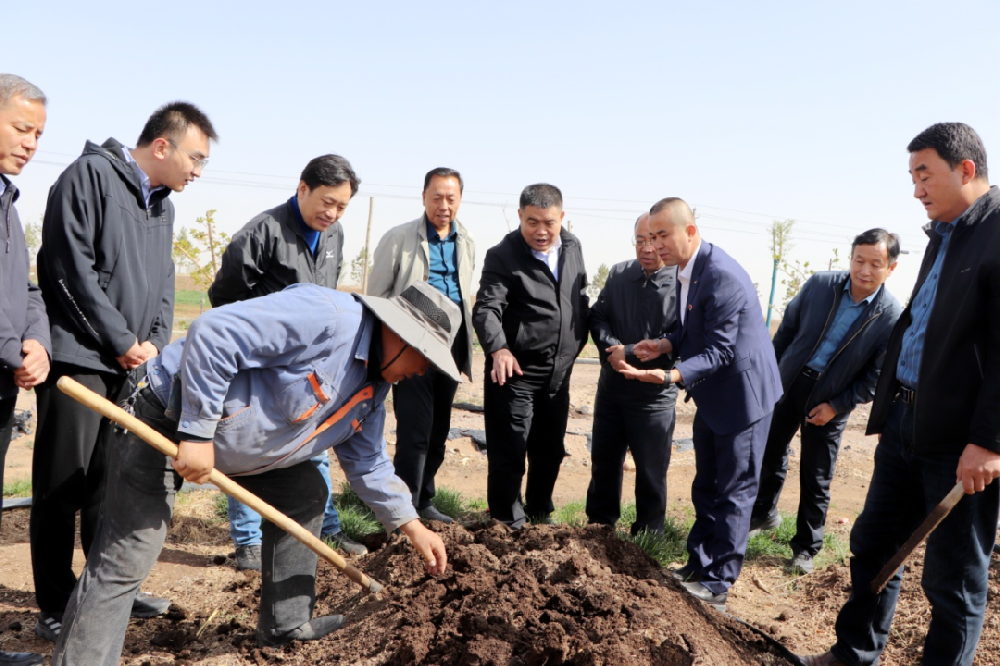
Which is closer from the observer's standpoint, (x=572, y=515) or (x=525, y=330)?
(x=525, y=330)

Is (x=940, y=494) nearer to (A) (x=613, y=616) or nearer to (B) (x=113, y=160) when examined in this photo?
(A) (x=613, y=616)

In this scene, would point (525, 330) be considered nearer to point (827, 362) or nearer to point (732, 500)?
point (732, 500)

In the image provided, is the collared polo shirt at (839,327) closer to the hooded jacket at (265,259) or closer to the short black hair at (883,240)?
the short black hair at (883,240)

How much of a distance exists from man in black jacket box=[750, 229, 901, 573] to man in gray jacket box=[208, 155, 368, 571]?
3.17 metres

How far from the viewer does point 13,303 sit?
124 inches

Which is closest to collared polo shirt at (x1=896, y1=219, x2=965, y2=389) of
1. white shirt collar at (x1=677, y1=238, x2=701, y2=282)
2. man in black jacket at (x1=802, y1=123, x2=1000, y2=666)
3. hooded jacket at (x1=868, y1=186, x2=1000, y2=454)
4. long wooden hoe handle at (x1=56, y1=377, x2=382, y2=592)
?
man in black jacket at (x1=802, y1=123, x2=1000, y2=666)

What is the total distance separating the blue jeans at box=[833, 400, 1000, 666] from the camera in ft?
9.86

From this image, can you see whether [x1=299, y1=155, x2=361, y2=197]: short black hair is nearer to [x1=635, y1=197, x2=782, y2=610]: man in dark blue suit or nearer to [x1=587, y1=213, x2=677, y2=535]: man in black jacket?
[x1=635, y1=197, x2=782, y2=610]: man in dark blue suit

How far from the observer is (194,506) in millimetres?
5379

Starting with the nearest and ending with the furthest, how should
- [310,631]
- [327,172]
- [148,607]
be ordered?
[310,631]
[148,607]
[327,172]

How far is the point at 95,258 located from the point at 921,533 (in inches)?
150

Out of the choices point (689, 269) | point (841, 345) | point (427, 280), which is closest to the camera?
point (689, 269)

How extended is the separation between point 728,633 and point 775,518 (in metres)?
2.24

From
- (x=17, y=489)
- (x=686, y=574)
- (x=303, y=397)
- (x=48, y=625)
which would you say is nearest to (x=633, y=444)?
(x=686, y=574)
